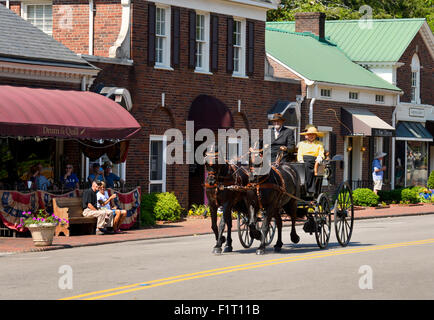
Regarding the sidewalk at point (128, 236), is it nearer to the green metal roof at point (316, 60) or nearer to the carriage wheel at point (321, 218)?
the carriage wheel at point (321, 218)

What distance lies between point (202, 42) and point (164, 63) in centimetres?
214

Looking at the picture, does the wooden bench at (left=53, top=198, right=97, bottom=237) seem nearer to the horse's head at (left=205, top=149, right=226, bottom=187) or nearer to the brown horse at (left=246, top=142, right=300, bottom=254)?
the brown horse at (left=246, top=142, right=300, bottom=254)

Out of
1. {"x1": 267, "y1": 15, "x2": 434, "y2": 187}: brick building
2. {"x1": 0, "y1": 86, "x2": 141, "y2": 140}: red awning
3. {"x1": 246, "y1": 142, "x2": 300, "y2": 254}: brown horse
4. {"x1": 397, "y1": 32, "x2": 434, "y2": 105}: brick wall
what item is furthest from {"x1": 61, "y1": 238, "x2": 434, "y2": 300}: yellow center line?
{"x1": 397, "y1": 32, "x2": 434, "y2": 105}: brick wall

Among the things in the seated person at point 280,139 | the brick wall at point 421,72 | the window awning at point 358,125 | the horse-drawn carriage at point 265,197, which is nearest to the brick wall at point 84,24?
the seated person at point 280,139

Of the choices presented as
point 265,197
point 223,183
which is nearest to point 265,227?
point 265,197

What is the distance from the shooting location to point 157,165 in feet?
100

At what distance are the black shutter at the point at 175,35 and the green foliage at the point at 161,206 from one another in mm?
4520

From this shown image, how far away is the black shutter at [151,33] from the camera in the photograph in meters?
29.7

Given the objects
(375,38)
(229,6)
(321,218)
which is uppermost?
(375,38)

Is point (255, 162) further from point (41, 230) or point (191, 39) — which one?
point (191, 39)

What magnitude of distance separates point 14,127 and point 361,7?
3976 centimetres
